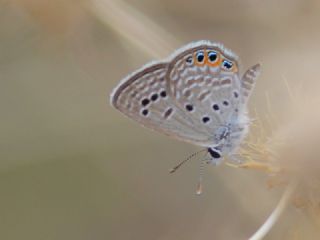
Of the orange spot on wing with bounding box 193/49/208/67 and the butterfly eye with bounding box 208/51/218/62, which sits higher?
the butterfly eye with bounding box 208/51/218/62

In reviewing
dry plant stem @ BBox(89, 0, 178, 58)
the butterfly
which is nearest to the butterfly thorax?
the butterfly

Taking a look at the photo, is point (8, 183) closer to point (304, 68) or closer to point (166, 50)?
point (166, 50)

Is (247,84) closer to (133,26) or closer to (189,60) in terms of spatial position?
(189,60)

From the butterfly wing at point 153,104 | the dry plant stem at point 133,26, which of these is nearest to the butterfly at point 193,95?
the butterfly wing at point 153,104

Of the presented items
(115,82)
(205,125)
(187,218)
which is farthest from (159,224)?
(205,125)

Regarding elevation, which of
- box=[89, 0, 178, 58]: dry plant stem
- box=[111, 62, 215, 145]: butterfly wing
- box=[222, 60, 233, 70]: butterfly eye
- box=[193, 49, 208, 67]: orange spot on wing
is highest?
box=[89, 0, 178, 58]: dry plant stem

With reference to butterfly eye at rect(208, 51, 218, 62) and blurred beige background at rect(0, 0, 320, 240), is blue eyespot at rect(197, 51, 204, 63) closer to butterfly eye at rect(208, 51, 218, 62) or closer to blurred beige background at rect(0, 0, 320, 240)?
butterfly eye at rect(208, 51, 218, 62)

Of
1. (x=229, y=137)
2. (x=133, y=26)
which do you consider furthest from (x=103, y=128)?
(x=229, y=137)

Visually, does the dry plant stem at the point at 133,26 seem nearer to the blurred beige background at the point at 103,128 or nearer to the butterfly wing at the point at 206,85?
the blurred beige background at the point at 103,128
